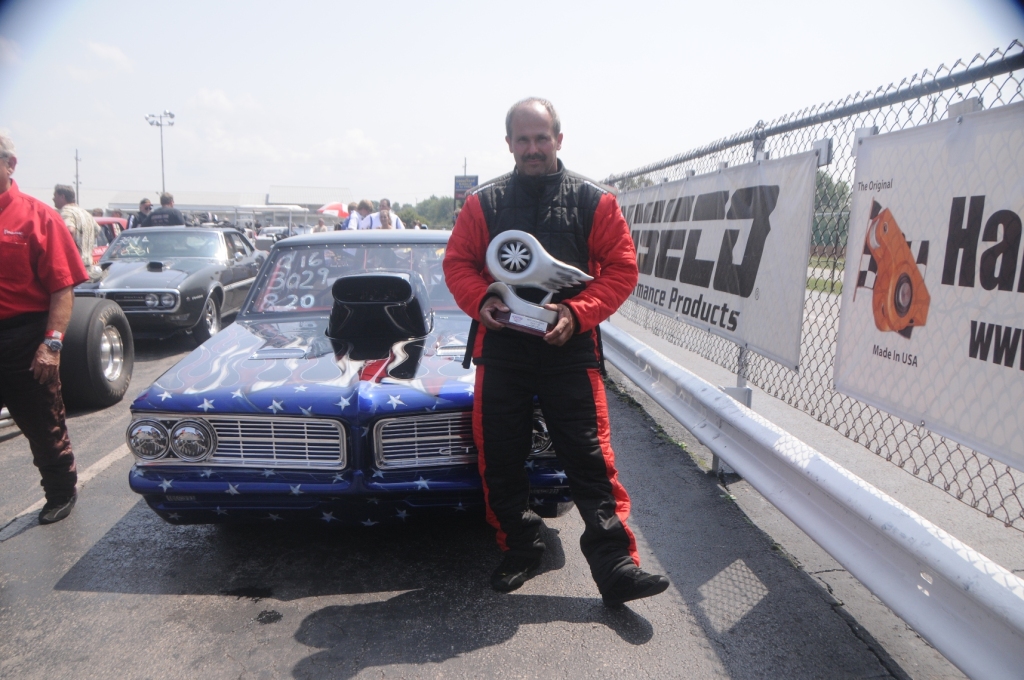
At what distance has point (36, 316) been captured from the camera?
3682mm

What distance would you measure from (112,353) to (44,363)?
291 cm

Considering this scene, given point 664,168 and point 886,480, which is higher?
point 664,168

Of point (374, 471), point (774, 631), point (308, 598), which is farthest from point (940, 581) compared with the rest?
point (308, 598)

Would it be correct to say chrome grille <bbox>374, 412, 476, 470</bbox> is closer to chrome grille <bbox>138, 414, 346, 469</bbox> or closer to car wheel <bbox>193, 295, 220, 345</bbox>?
chrome grille <bbox>138, 414, 346, 469</bbox>

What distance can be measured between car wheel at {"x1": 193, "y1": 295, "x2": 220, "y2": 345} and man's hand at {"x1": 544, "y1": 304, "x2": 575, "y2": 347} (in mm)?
6849

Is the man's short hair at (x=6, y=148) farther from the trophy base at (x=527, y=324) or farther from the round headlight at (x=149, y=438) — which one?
the trophy base at (x=527, y=324)

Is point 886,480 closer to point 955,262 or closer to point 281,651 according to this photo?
point 955,262

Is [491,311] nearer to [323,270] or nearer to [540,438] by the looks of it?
[540,438]

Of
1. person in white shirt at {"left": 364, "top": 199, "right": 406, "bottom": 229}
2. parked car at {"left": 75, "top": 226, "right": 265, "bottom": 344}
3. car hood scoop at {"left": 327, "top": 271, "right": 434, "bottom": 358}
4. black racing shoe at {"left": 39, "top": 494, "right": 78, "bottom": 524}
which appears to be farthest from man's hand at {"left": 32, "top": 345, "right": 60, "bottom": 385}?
person in white shirt at {"left": 364, "top": 199, "right": 406, "bottom": 229}

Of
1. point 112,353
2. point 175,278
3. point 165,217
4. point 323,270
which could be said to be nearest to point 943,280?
point 323,270

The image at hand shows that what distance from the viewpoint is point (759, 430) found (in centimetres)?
316

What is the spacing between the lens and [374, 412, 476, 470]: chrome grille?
3.00 meters

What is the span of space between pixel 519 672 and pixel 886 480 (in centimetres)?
279

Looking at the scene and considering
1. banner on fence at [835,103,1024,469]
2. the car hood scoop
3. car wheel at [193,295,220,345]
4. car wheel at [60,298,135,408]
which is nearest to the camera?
banner on fence at [835,103,1024,469]
